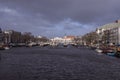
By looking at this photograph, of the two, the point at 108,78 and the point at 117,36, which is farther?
the point at 117,36

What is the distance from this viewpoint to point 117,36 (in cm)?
19125

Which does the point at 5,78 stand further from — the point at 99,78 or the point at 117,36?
the point at 117,36

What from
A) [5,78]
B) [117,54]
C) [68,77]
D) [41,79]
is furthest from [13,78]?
[117,54]

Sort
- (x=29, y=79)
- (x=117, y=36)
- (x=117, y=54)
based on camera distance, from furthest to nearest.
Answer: (x=117, y=36), (x=117, y=54), (x=29, y=79)

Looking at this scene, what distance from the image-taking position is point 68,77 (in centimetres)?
3981

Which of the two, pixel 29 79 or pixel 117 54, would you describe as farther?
pixel 117 54

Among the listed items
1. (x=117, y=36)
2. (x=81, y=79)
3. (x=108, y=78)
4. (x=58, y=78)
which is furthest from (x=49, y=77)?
(x=117, y=36)

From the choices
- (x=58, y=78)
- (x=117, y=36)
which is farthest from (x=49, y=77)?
(x=117, y=36)

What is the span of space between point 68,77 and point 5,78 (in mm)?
8231

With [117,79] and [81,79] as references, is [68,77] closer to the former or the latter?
[81,79]

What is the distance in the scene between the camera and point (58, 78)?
38.9 meters

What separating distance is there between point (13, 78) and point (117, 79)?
13.3 m

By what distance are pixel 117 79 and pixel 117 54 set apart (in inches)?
2040

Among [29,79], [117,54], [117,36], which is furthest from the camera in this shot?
[117,36]
